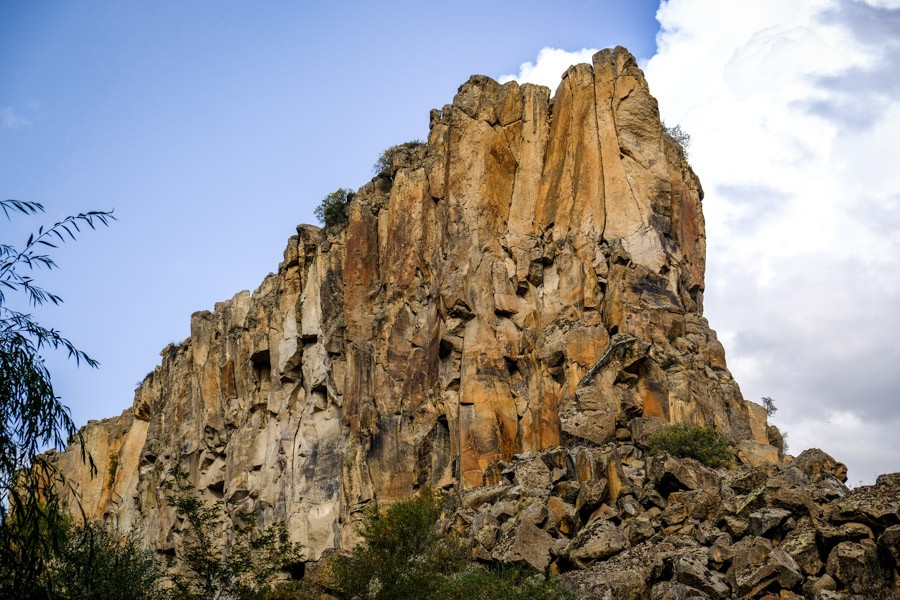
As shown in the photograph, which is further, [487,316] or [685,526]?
[487,316]

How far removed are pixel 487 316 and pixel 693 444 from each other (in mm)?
12648

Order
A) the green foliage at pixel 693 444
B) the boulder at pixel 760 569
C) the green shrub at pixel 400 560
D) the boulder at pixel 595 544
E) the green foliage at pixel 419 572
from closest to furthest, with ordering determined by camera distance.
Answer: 1. the boulder at pixel 760 569
2. the green foliage at pixel 419 572
3. the green shrub at pixel 400 560
4. the boulder at pixel 595 544
5. the green foliage at pixel 693 444

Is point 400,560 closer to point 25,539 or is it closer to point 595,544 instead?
point 595,544

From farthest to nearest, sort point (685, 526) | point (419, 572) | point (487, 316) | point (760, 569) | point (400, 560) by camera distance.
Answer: point (487, 316), point (685, 526), point (400, 560), point (419, 572), point (760, 569)

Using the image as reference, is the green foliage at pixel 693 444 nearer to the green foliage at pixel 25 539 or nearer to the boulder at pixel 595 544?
the boulder at pixel 595 544

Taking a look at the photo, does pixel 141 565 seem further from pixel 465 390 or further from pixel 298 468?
pixel 298 468

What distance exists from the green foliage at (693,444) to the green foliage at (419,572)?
7.72 meters

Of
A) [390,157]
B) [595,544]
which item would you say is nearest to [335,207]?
[390,157]

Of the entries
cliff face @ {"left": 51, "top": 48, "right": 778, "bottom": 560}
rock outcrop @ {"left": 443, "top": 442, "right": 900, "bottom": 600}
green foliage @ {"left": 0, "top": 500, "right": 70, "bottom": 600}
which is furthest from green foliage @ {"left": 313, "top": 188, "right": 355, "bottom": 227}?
green foliage @ {"left": 0, "top": 500, "right": 70, "bottom": 600}

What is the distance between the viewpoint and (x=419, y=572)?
2789 cm

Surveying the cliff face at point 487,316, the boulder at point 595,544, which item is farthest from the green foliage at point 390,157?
the boulder at point 595,544

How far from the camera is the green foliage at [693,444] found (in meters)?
35.3

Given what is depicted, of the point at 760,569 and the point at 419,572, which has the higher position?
the point at 419,572

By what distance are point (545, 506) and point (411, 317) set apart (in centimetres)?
1898
